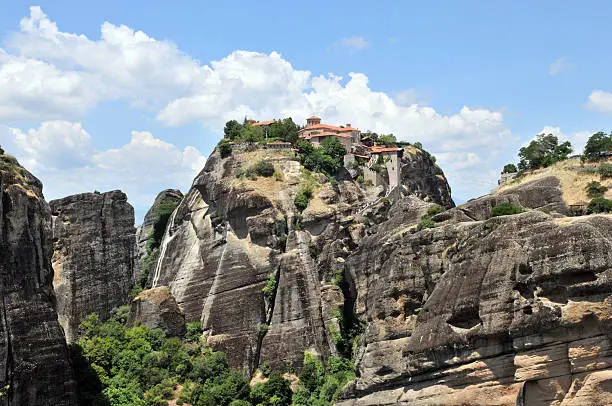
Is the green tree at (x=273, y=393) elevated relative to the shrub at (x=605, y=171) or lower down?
lower down

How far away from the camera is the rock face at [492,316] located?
5003cm

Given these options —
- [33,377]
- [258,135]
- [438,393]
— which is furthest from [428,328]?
[258,135]

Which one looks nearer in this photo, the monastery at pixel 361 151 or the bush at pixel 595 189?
the bush at pixel 595 189

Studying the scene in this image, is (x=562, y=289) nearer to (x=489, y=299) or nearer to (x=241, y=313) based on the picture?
(x=489, y=299)

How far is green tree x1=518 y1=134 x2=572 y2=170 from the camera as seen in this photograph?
94812 millimetres

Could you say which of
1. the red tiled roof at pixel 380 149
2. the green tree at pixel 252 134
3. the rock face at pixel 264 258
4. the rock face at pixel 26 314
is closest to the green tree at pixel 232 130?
the green tree at pixel 252 134

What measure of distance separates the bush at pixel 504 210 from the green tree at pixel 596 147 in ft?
68.8

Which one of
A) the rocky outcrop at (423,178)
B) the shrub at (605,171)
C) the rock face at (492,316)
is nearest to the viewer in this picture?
the rock face at (492,316)

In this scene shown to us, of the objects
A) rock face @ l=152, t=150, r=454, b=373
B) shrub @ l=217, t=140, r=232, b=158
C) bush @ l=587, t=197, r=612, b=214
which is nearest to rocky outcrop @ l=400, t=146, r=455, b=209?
rock face @ l=152, t=150, r=454, b=373

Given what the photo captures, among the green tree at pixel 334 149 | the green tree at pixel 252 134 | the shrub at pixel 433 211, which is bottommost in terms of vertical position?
the shrub at pixel 433 211

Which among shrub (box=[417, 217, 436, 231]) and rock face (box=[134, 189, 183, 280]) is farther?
rock face (box=[134, 189, 183, 280])

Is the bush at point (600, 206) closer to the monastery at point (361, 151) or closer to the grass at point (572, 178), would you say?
the grass at point (572, 178)

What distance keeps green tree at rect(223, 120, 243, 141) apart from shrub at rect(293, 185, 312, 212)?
13719mm

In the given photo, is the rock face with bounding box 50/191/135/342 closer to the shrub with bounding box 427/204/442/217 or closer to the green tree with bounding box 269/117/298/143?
the green tree with bounding box 269/117/298/143
